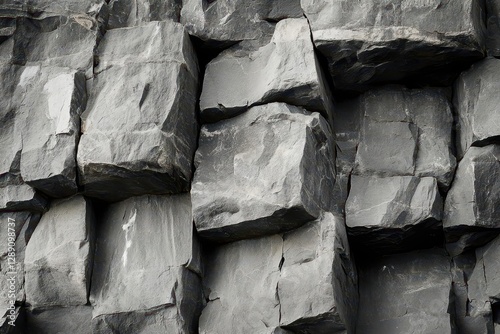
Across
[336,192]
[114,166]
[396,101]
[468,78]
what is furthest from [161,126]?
[468,78]

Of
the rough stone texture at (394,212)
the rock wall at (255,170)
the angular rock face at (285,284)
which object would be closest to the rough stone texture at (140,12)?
the rock wall at (255,170)

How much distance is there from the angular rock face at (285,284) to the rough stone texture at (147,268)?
22 centimetres

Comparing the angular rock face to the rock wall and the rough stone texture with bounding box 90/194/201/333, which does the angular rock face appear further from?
the rough stone texture with bounding box 90/194/201/333

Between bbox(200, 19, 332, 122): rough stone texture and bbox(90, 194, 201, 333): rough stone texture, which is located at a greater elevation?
bbox(200, 19, 332, 122): rough stone texture

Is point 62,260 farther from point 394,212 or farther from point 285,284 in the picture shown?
point 394,212

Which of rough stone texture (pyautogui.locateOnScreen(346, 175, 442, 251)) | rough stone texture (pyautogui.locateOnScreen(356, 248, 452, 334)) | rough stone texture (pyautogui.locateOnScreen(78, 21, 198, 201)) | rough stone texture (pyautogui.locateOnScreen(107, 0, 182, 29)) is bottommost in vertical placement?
rough stone texture (pyautogui.locateOnScreen(356, 248, 452, 334))

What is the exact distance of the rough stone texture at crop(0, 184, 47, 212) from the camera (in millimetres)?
7188

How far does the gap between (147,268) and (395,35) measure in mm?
2599

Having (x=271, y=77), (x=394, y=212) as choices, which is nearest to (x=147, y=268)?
(x=271, y=77)

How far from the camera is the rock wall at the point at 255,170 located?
22.4 ft

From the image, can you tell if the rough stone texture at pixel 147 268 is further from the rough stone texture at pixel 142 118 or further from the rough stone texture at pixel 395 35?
the rough stone texture at pixel 395 35

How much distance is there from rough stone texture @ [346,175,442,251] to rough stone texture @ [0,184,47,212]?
2.38 m

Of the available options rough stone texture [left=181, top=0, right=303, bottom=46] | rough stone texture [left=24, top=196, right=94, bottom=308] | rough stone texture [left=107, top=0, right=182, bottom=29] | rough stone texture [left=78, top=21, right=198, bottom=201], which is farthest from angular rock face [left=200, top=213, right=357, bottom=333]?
rough stone texture [left=107, top=0, right=182, bottom=29]

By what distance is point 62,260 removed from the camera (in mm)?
6957
